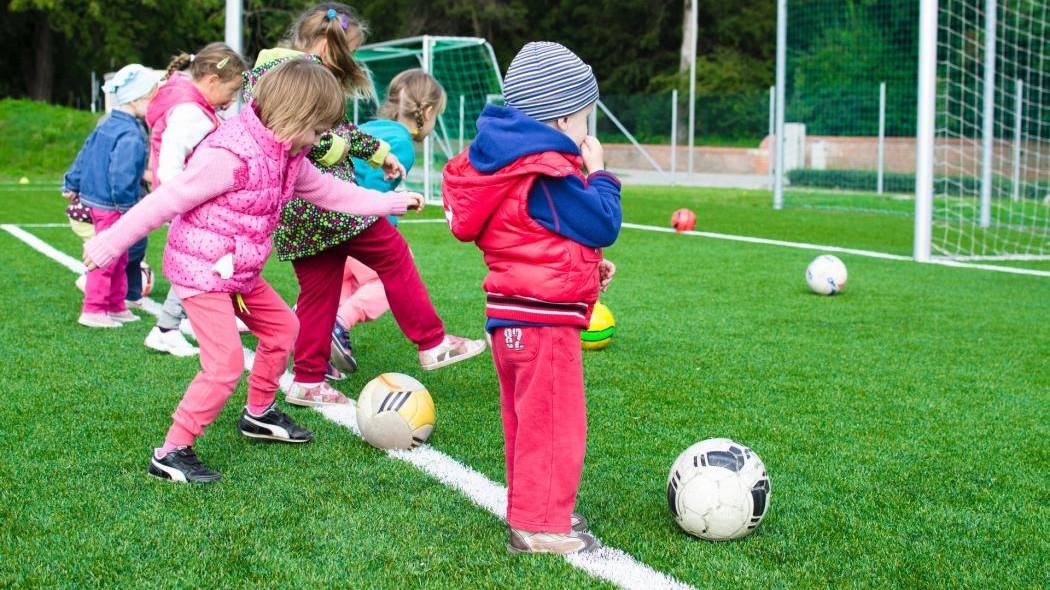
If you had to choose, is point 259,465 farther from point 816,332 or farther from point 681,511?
point 816,332

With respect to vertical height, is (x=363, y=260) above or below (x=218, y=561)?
above

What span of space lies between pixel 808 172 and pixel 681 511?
23.3 m

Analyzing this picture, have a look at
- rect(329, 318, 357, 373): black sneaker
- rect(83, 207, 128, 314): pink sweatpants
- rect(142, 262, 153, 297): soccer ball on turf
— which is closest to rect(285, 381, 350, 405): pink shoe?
rect(329, 318, 357, 373): black sneaker

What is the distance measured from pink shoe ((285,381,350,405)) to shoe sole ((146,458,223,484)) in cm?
107

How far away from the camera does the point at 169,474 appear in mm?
3814

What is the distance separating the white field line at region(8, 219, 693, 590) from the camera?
2.98 metres

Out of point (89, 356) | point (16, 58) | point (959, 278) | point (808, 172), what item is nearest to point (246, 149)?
point (89, 356)

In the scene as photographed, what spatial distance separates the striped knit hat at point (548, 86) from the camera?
10.0 ft

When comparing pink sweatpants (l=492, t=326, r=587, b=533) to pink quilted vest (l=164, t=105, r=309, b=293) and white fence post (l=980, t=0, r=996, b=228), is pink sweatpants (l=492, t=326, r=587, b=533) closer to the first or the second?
pink quilted vest (l=164, t=105, r=309, b=293)

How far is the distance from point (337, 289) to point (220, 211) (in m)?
1.34

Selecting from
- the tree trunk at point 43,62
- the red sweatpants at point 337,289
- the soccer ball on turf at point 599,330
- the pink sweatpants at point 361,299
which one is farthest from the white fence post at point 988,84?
the tree trunk at point 43,62

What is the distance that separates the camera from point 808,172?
25469 millimetres

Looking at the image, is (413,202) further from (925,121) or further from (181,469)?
(925,121)

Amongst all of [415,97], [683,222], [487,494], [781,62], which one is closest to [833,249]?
[683,222]
